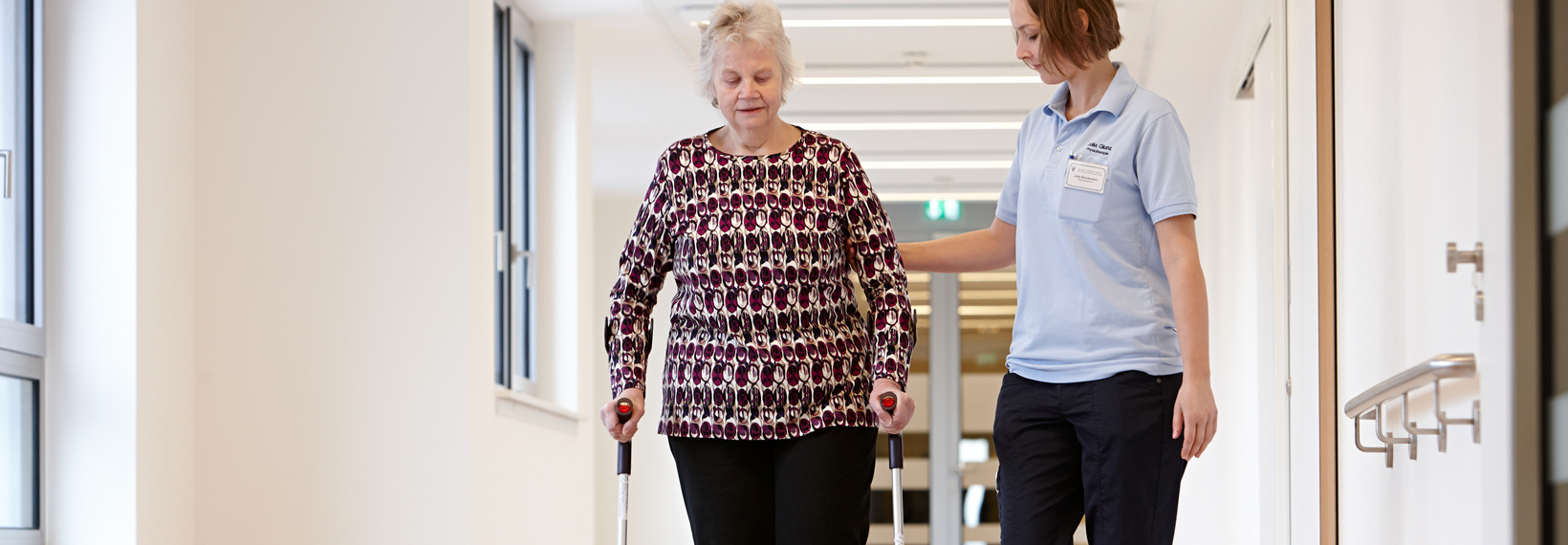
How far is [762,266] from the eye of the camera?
2184 millimetres

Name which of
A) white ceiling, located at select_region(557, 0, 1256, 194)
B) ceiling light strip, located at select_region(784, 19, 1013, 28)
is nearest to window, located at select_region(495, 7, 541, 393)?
white ceiling, located at select_region(557, 0, 1256, 194)

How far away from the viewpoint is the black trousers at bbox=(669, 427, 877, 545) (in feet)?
7.07

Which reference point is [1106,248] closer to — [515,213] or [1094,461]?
[1094,461]

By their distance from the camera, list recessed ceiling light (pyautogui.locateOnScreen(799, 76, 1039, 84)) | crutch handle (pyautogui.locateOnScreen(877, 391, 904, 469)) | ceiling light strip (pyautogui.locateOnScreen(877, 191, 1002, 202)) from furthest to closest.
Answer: ceiling light strip (pyautogui.locateOnScreen(877, 191, 1002, 202)) < recessed ceiling light (pyautogui.locateOnScreen(799, 76, 1039, 84)) < crutch handle (pyautogui.locateOnScreen(877, 391, 904, 469))

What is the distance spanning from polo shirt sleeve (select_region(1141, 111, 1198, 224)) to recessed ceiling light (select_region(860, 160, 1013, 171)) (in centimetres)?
Answer: 667

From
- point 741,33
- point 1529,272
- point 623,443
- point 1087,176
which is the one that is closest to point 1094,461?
point 1087,176

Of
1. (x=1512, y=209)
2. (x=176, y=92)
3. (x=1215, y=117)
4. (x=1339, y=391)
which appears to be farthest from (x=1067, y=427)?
(x=1215, y=117)

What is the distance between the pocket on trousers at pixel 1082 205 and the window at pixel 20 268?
108 inches

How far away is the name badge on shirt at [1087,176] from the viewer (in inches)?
84.4

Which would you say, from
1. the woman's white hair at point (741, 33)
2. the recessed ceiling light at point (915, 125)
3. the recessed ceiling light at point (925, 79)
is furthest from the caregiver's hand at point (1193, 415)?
the recessed ceiling light at point (915, 125)

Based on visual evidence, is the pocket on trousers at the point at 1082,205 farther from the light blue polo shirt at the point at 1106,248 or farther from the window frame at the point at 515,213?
the window frame at the point at 515,213

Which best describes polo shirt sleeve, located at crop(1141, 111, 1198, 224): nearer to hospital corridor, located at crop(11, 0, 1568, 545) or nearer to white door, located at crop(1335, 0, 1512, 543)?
hospital corridor, located at crop(11, 0, 1568, 545)

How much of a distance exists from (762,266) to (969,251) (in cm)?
46

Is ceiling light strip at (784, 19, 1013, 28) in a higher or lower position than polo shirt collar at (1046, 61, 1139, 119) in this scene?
higher
